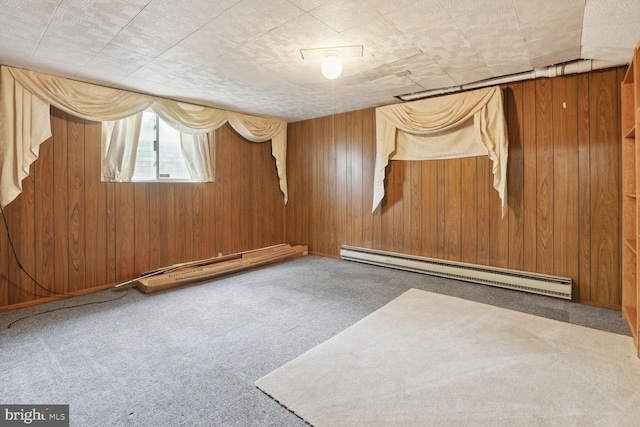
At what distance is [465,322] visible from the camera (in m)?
2.64

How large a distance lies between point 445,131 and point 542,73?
1.07 m

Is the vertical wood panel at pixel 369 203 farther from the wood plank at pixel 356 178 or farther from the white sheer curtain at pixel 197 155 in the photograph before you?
the white sheer curtain at pixel 197 155

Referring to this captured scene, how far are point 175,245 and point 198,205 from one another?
2.02ft

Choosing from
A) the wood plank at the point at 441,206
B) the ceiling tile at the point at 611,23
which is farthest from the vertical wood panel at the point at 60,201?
the ceiling tile at the point at 611,23

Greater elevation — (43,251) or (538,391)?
(43,251)

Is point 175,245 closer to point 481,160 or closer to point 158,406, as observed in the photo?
point 158,406

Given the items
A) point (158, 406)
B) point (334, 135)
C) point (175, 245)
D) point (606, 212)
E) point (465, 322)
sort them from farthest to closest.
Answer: point (334, 135), point (175, 245), point (606, 212), point (465, 322), point (158, 406)

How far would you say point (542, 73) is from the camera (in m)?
3.12

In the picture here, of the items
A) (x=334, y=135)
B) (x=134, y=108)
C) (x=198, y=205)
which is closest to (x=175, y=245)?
(x=198, y=205)

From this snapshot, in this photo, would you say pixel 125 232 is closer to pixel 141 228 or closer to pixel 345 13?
pixel 141 228

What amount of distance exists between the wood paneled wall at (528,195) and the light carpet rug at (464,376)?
97cm

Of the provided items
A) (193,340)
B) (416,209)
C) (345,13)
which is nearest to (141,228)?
(193,340)

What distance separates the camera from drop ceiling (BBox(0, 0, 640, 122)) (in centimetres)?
202

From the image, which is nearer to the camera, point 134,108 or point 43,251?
point 43,251
